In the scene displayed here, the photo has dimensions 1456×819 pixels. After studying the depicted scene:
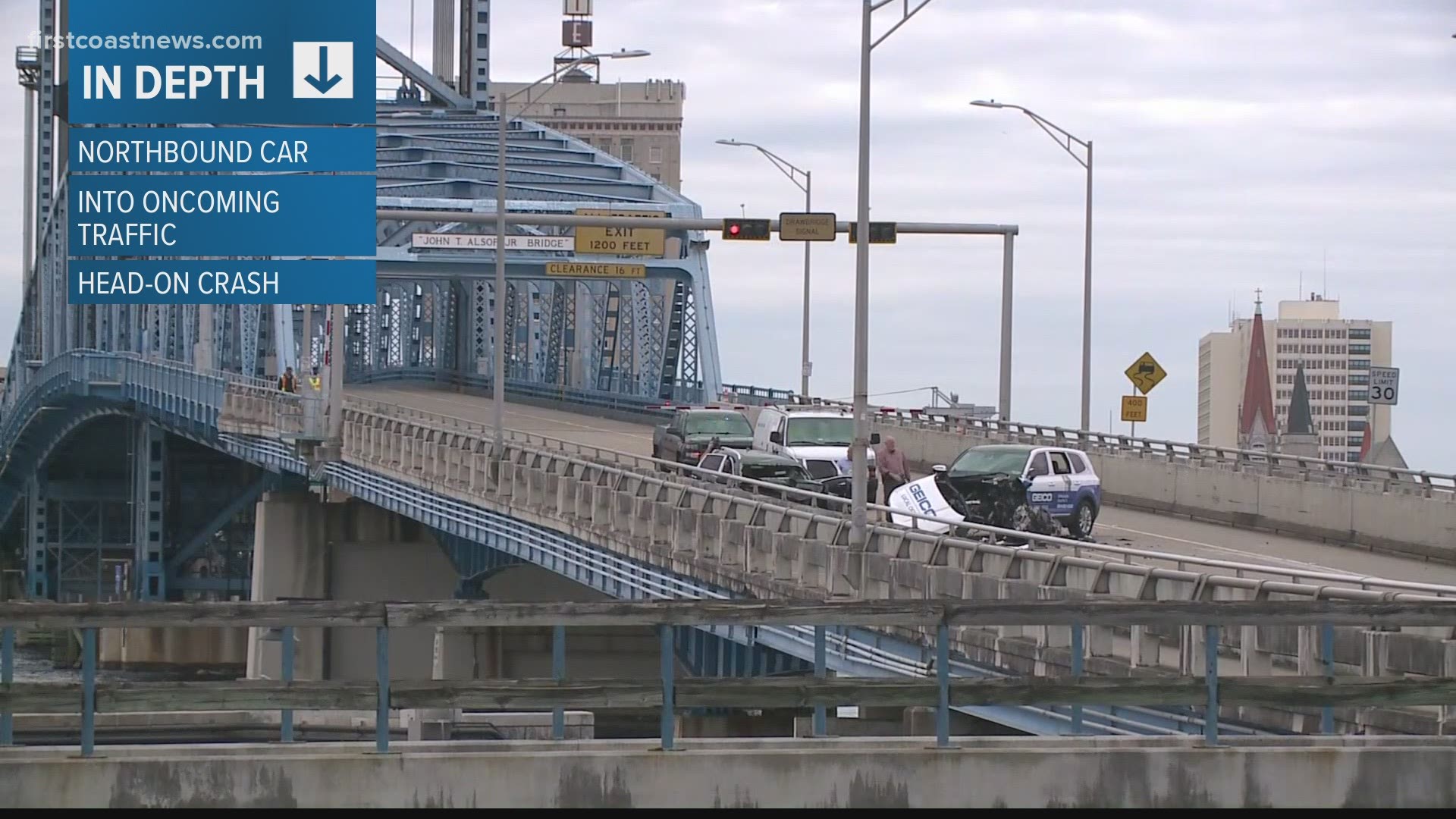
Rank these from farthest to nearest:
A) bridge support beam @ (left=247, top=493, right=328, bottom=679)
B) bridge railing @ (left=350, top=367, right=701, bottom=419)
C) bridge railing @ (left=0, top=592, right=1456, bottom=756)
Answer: bridge railing @ (left=350, top=367, right=701, bottom=419), bridge support beam @ (left=247, top=493, right=328, bottom=679), bridge railing @ (left=0, top=592, right=1456, bottom=756)

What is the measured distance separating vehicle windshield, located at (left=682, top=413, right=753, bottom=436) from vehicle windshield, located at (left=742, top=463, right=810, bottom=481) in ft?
29.7

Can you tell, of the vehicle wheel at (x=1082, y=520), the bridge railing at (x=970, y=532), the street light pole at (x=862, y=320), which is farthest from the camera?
the vehicle wheel at (x=1082, y=520)

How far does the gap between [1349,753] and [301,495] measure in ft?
188

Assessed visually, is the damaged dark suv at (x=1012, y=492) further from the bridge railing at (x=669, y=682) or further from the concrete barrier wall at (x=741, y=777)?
the concrete barrier wall at (x=741, y=777)

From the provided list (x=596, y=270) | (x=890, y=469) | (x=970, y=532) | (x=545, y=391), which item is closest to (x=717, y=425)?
(x=890, y=469)

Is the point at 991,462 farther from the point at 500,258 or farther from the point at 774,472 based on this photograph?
the point at 500,258

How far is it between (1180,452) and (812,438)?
33.5ft

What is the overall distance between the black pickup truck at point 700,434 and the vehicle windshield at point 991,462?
11.5 meters

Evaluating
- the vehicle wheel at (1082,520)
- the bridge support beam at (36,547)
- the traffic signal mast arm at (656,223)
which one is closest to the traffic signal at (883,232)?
the traffic signal mast arm at (656,223)

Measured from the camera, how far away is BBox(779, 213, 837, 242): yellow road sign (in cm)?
4331

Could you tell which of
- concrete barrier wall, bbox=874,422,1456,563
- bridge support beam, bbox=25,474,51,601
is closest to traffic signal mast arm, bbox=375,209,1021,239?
concrete barrier wall, bbox=874,422,1456,563

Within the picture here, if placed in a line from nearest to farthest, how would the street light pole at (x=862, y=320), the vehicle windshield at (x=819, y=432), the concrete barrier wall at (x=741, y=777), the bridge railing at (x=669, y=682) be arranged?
the concrete barrier wall at (x=741, y=777) < the bridge railing at (x=669, y=682) < the street light pole at (x=862, y=320) < the vehicle windshield at (x=819, y=432)

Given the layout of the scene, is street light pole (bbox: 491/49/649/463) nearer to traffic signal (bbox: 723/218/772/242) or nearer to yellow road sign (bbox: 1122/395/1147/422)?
traffic signal (bbox: 723/218/772/242)
